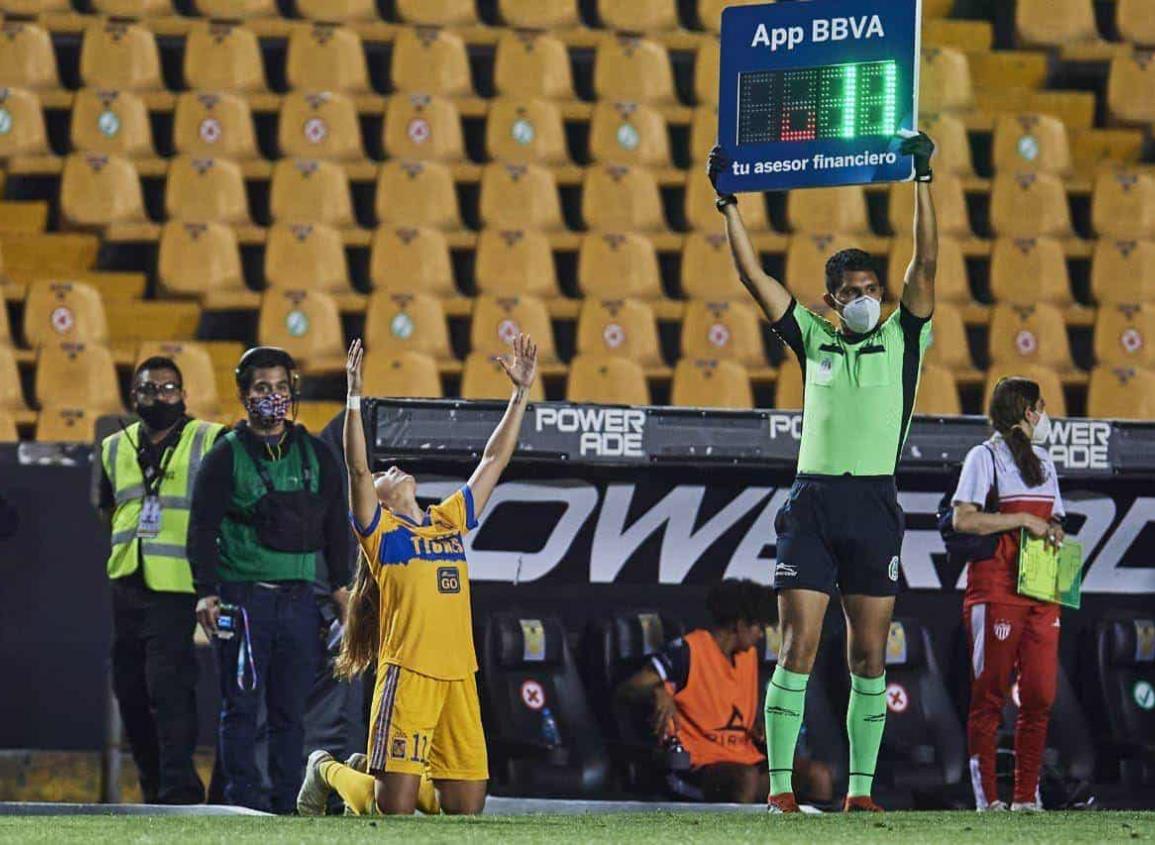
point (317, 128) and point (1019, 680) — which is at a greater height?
point (317, 128)

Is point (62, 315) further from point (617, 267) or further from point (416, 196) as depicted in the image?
point (617, 267)

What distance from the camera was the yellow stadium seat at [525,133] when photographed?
559 inches

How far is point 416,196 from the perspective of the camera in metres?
13.9

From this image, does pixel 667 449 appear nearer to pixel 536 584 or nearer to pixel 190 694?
pixel 536 584

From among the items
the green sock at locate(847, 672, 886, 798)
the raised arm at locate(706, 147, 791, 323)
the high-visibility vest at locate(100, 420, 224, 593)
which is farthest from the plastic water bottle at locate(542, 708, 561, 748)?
the raised arm at locate(706, 147, 791, 323)

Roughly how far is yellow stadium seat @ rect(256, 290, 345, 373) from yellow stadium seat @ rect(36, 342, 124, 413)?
0.93 meters

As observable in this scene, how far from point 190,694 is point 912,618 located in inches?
119

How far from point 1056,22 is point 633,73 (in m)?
3.20

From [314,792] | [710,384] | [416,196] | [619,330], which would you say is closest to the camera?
[314,792]

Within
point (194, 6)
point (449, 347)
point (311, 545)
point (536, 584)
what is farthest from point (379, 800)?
point (194, 6)

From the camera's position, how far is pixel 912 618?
9227 mm

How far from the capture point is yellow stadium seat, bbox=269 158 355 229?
44.9ft

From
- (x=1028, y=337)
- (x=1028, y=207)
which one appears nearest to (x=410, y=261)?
(x=1028, y=337)

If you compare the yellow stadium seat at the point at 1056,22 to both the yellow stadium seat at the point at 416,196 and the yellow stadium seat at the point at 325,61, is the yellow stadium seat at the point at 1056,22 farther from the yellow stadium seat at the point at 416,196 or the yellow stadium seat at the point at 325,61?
the yellow stadium seat at the point at 325,61
